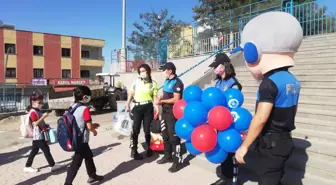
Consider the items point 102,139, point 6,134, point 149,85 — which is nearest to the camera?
point 149,85

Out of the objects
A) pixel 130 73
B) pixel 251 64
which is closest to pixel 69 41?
pixel 130 73

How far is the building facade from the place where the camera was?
107 ft

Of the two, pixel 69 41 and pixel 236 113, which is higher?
pixel 69 41

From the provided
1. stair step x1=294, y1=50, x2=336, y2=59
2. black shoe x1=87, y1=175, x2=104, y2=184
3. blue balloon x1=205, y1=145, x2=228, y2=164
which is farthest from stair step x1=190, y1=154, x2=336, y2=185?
stair step x1=294, y1=50, x2=336, y2=59

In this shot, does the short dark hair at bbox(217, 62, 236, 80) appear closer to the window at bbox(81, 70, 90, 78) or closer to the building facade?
the building facade

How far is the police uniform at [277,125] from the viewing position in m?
2.16

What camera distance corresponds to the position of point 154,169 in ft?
14.4

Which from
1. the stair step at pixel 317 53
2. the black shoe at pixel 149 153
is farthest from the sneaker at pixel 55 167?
the stair step at pixel 317 53

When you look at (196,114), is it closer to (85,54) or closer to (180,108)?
(180,108)

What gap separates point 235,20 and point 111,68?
932 centimetres

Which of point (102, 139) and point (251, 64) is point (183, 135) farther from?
point (102, 139)

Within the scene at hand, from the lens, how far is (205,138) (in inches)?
109

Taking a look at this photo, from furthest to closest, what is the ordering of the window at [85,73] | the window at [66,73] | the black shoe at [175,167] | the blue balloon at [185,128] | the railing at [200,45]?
the window at [85,73] < the window at [66,73] < the railing at [200,45] < the black shoe at [175,167] < the blue balloon at [185,128]

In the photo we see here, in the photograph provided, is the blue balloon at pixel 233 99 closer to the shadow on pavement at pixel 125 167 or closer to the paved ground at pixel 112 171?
the paved ground at pixel 112 171
